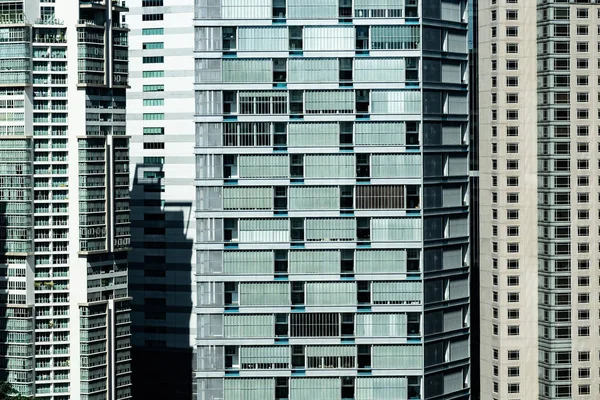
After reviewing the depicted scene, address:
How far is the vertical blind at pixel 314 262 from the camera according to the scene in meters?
134

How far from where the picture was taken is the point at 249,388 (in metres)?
134

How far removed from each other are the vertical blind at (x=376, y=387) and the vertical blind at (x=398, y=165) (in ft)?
67.6

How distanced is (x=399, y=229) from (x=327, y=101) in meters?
14.9

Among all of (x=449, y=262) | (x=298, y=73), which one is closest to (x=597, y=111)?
(x=449, y=262)

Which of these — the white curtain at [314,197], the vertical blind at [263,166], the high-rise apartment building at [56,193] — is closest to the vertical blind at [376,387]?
the white curtain at [314,197]

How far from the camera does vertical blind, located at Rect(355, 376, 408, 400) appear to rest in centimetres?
13500

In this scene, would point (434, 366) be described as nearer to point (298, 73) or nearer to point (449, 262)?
point (449, 262)

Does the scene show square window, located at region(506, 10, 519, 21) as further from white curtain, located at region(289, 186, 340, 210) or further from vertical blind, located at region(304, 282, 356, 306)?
vertical blind, located at region(304, 282, 356, 306)

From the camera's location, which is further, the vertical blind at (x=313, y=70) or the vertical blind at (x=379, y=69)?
the vertical blind at (x=379, y=69)

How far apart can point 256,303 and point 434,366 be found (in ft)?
65.1

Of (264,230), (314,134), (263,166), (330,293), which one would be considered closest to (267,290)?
(264,230)

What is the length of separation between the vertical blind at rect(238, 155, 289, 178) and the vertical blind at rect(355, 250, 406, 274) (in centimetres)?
1134

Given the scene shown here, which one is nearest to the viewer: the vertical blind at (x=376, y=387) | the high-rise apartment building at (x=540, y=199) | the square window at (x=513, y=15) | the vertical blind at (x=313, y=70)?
the vertical blind at (x=313, y=70)

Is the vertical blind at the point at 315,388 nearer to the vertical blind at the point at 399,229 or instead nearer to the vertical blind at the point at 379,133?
the vertical blind at the point at 399,229
